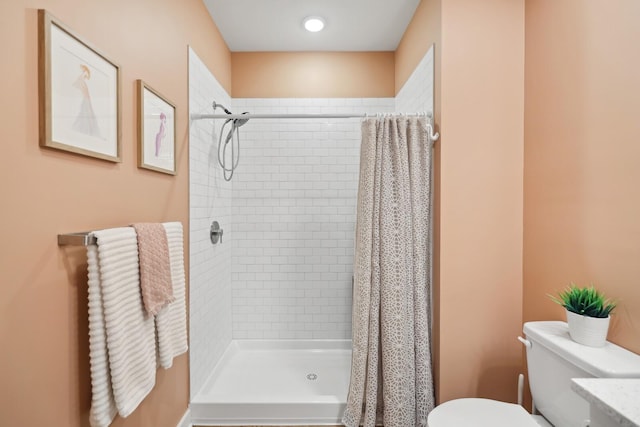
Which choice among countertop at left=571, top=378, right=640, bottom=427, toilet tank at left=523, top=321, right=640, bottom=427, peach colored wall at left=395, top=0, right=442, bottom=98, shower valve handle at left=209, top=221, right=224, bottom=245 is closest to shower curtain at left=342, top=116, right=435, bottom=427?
peach colored wall at left=395, top=0, right=442, bottom=98

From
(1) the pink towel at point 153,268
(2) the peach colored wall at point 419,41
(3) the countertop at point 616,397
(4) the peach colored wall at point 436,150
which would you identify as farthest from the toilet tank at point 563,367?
(1) the pink towel at point 153,268

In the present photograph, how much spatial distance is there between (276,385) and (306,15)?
258 centimetres

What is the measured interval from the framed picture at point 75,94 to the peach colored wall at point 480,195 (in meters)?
1.48

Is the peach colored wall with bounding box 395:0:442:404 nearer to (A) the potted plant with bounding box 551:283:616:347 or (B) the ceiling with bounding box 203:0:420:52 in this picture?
(B) the ceiling with bounding box 203:0:420:52

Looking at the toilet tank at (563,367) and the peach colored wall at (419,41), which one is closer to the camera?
the toilet tank at (563,367)

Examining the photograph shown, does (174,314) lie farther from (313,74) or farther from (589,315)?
(313,74)

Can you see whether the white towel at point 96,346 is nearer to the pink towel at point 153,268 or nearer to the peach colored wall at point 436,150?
the pink towel at point 153,268

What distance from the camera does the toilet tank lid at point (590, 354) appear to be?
94cm

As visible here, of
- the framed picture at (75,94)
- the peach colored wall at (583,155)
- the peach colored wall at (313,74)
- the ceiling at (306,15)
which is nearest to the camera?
the framed picture at (75,94)

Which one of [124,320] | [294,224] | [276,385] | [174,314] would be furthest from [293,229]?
[124,320]

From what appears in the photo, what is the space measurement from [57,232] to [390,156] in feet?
4.71

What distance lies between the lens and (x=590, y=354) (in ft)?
3.38

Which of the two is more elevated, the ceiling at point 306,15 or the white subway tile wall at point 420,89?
the ceiling at point 306,15

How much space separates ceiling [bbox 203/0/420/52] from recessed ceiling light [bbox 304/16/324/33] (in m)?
0.04
